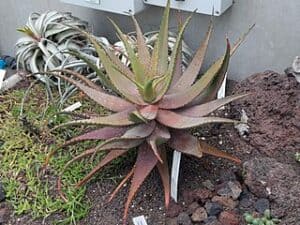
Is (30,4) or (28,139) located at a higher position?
(30,4)

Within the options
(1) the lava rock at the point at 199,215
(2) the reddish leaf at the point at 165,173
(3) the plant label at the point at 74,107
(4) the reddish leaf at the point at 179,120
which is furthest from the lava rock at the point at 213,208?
(3) the plant label at the point at 74,107

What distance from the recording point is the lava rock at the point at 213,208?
5.17 feet

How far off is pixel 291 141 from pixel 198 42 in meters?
0.62

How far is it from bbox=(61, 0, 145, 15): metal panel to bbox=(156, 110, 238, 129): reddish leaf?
58 cm

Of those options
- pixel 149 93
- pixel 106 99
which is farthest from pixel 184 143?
pixel 106 99

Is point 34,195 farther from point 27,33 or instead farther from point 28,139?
point 27,33

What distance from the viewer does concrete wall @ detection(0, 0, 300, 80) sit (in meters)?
1.98

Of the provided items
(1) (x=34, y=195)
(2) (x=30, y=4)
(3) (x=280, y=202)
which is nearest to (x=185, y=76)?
(3) (x=280, y=202)

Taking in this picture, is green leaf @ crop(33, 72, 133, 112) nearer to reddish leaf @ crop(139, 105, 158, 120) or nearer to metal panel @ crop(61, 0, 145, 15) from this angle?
reddish leaf @ crop(139, 105, 158, 120)

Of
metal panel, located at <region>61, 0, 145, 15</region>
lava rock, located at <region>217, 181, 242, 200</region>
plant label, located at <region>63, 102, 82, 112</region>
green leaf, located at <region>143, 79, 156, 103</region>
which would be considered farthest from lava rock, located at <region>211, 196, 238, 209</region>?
metal panel, located at <region>61, 0, 145, 15</region>

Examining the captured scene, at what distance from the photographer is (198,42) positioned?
220 centimetres

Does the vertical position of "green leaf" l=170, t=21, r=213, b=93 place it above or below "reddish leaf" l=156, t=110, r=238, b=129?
above

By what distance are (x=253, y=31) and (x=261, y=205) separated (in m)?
0.71

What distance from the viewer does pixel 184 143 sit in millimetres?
1612
